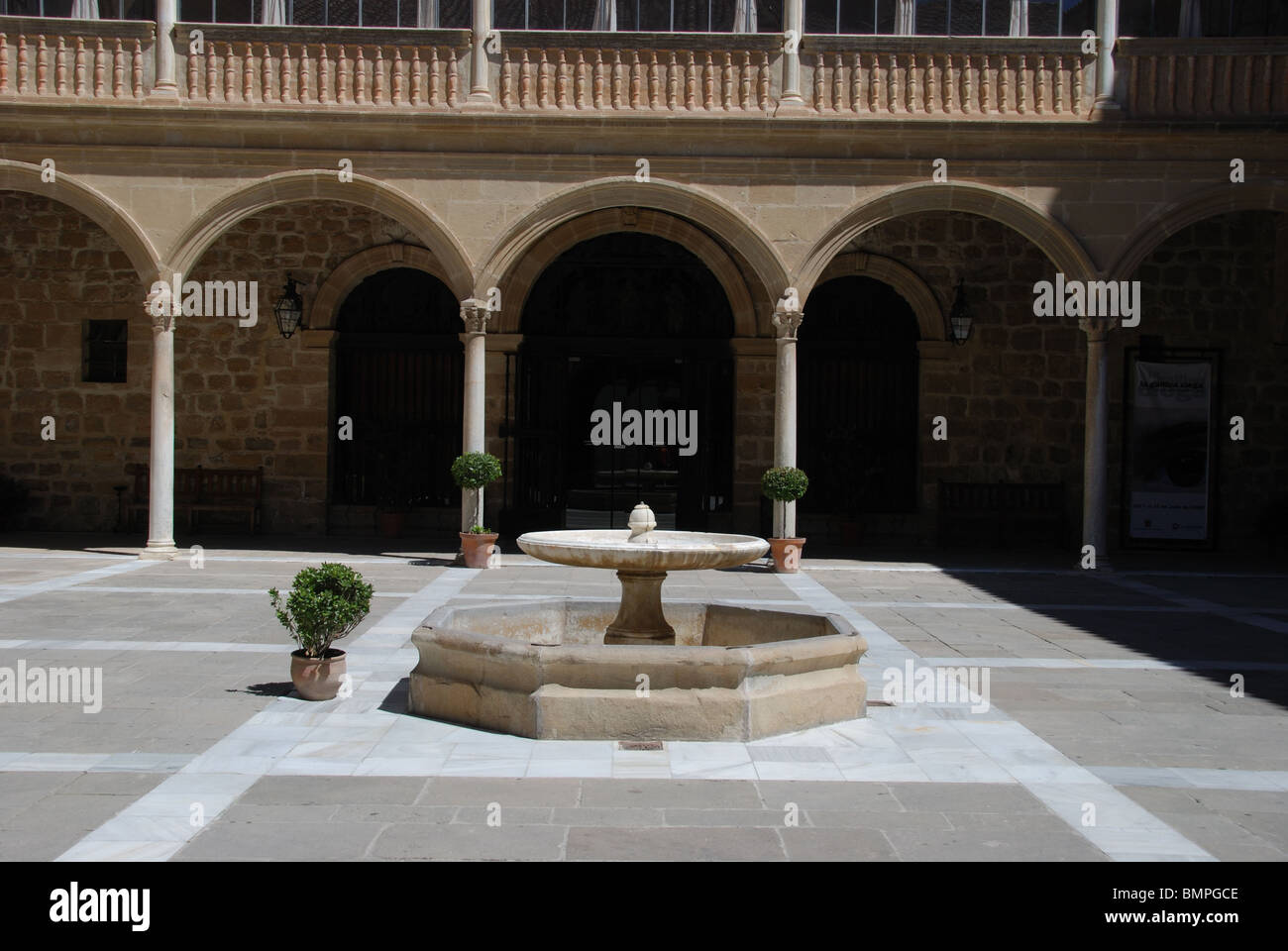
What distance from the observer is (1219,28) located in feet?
45.3

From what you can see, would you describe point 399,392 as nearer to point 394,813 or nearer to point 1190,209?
point 1190,209

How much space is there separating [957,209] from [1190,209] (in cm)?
239

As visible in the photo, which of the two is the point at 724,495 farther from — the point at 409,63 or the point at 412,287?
the point at 409,63

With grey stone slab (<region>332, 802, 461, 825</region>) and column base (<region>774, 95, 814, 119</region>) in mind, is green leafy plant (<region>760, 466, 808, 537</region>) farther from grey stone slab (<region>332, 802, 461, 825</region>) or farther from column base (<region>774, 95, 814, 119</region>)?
grey stone slab (<region>332, 802, 461, 825</region>)

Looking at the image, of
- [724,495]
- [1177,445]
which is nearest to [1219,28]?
[1177,445]

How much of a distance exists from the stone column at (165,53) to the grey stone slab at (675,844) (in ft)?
35.5

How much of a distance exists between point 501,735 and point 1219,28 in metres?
12.4

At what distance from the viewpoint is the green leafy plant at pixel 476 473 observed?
12695 mm

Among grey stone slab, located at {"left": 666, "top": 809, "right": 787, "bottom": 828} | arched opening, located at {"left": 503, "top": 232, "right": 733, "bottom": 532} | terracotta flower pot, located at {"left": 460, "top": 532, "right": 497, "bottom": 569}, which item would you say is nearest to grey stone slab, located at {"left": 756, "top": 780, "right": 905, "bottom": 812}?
grey stone slab, located at {"left": 666, "top": 809, "right": 787, "bottom": 828}

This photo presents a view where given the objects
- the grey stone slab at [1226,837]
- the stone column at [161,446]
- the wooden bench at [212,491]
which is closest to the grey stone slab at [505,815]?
the grey stone slab at [1226,837]

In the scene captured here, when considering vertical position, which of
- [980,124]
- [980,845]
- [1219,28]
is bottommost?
[980,845]

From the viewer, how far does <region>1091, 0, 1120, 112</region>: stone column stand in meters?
12.7

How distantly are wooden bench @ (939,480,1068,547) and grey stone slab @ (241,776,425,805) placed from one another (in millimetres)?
11376

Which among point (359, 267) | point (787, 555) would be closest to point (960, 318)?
point (787, 555)
